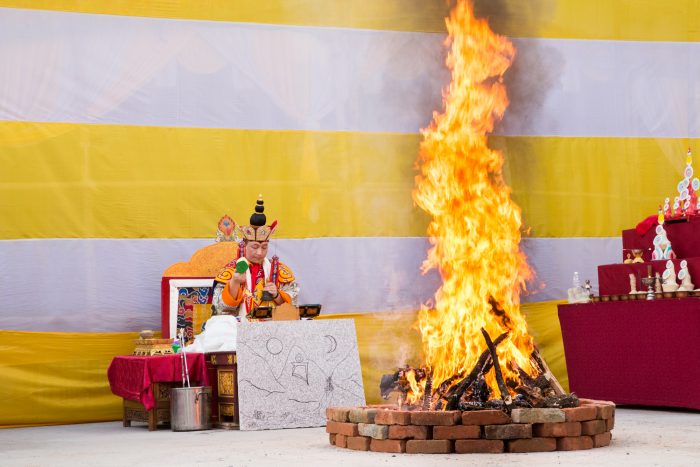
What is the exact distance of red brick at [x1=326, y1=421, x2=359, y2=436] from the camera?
6.19 metres

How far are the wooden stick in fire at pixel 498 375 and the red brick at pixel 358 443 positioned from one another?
79 centimetres

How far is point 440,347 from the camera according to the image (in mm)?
6785

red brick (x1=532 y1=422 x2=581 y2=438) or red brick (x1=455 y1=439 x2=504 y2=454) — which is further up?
red brick (x1=532 y1=422 x2=581 y2=438)

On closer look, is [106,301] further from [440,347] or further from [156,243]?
[440,347]

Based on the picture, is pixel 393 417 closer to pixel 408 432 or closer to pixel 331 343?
pixel 408 432

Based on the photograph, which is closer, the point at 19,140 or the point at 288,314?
the point at 288,314

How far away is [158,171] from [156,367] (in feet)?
6.74

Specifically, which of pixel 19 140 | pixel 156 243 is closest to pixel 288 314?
pixel 156 243

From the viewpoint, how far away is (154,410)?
823cm

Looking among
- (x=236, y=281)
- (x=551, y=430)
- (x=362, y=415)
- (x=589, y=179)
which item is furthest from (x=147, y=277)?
(x=551, y=430)

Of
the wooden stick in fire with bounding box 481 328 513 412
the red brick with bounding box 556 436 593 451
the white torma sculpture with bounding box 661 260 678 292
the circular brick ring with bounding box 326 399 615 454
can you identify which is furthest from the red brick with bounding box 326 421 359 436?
the white torma sculpture with bounding box 661 260 678 292

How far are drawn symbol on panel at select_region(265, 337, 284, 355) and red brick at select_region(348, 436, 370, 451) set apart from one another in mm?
1899

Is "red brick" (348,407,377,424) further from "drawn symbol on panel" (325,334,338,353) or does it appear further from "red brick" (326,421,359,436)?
"drawn symbol on panel" (325,334,338,353)

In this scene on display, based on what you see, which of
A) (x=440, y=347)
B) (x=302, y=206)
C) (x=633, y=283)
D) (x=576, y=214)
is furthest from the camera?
(x=576, y=214)
